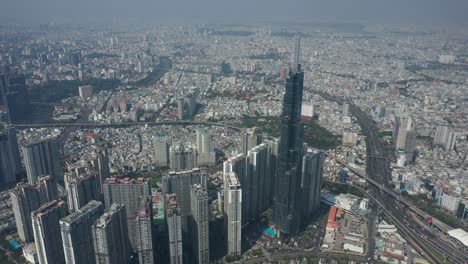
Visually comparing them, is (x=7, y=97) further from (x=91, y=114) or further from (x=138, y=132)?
(x=138, y=132)

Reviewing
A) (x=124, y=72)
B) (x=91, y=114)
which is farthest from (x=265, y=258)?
(x=124, y=72)

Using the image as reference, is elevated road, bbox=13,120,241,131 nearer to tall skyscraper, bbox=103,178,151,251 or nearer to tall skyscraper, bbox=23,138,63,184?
tall skyscraper, bbox=23,138,63,184

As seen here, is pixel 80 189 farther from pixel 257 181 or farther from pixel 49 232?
pixel 257 181

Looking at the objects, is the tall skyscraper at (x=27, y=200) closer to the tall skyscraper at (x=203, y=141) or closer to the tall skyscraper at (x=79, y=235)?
the tall skyscraper at (x=79, y=235)

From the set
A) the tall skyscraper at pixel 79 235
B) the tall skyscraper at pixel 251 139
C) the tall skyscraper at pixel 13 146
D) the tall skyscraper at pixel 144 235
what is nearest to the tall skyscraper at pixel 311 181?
the tall skyscraper at pixel 251 139

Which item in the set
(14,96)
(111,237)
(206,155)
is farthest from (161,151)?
(14,96)
